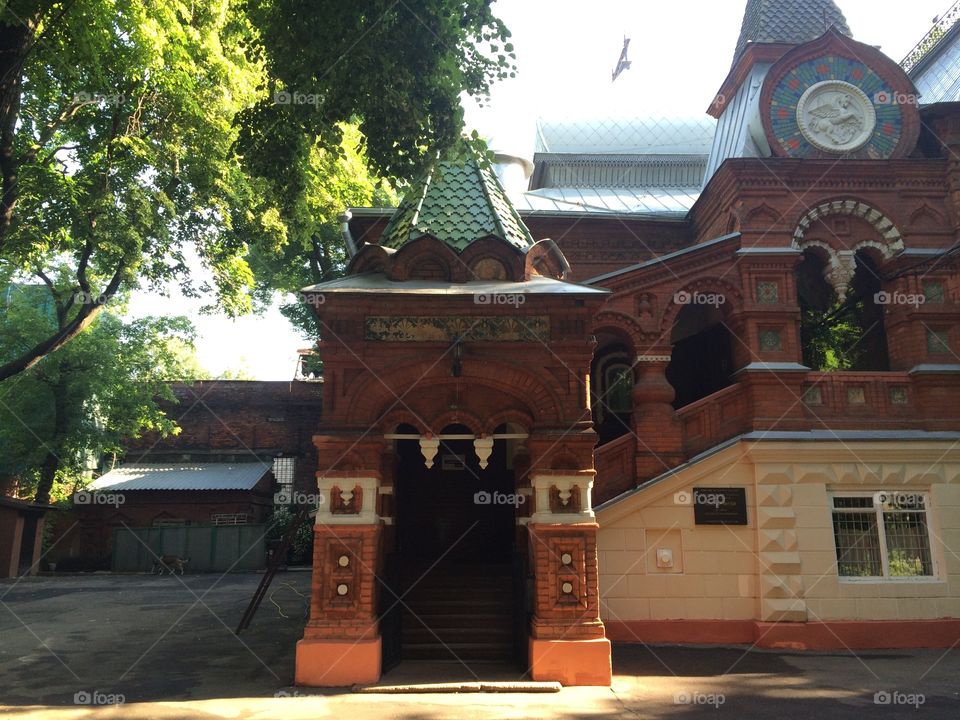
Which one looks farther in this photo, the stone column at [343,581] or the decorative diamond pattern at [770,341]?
the decorative diamond pattern at [770,341]

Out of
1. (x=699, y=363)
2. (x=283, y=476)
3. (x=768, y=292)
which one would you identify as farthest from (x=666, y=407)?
(x=283, y=476)

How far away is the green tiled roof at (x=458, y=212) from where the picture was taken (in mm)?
10383

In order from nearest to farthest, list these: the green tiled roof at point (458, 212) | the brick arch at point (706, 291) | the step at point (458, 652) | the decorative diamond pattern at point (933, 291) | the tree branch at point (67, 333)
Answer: the step at point (458, 652) → the green tiled roof at point (458, 212) → the brick arch at point (706, 291) → the decorative diamond pattern at point (933, 291) → the tree branch at point (67, 333)

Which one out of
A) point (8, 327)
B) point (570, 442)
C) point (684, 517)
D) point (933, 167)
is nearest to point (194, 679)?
point (570, 442)

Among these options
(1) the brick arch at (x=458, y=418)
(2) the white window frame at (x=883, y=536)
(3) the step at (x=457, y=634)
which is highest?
(1) the brick arch at (x=458, y=418)

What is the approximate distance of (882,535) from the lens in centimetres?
1168

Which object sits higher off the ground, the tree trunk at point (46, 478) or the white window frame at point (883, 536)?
the tree trunk at point (46, 478)

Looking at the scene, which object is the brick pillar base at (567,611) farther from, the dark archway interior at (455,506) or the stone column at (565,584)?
the dark archway interior at (455,506)

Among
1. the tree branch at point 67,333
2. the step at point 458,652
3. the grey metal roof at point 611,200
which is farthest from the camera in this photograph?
the grey metal roof at point 611,200

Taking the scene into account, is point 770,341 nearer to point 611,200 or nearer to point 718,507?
point 718,507

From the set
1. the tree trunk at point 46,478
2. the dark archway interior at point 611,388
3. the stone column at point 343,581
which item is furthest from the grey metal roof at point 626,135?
the tree trunk at point 46,478

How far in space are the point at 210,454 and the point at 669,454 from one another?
2369cm

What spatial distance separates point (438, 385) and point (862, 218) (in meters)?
8.42

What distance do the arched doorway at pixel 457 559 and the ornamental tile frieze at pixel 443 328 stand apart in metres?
1.31
